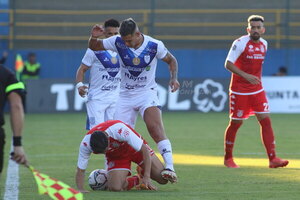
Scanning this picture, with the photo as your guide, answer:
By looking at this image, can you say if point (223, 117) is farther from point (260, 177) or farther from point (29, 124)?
point (260, 177)

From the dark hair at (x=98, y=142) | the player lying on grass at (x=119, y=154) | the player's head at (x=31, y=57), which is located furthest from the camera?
the player's head at (x=31, y=57)

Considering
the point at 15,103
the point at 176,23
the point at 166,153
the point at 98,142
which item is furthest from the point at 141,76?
the point at 176,23

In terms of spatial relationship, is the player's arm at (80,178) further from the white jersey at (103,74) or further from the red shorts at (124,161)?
the white jersey at (103,74)

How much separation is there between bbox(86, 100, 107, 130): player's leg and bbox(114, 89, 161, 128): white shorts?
49.3 inches

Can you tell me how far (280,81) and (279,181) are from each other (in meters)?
15.3

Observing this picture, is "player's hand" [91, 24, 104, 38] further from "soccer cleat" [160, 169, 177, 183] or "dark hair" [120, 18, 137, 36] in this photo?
"soccer cleat" [160, 169, 177, 183]

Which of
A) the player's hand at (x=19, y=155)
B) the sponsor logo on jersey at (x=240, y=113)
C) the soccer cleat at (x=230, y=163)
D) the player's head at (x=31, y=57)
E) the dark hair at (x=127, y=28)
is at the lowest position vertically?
the player's head at (x=31, y=57)

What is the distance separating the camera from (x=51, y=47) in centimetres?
3103

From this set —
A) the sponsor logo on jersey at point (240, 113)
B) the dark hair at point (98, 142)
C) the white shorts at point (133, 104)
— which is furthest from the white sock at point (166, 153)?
the sponsor logo on jersey at point (240, 113)

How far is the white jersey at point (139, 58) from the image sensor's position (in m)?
10.7

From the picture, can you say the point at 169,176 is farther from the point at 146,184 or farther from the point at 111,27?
the point at 111,27

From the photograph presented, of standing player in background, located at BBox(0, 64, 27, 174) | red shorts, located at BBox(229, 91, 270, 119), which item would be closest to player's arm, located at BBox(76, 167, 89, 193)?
standing player in background, located at BBox(0, 64, 27, 174)

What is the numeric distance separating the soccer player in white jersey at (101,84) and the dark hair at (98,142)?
323 cm

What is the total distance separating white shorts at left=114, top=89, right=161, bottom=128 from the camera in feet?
35.9
